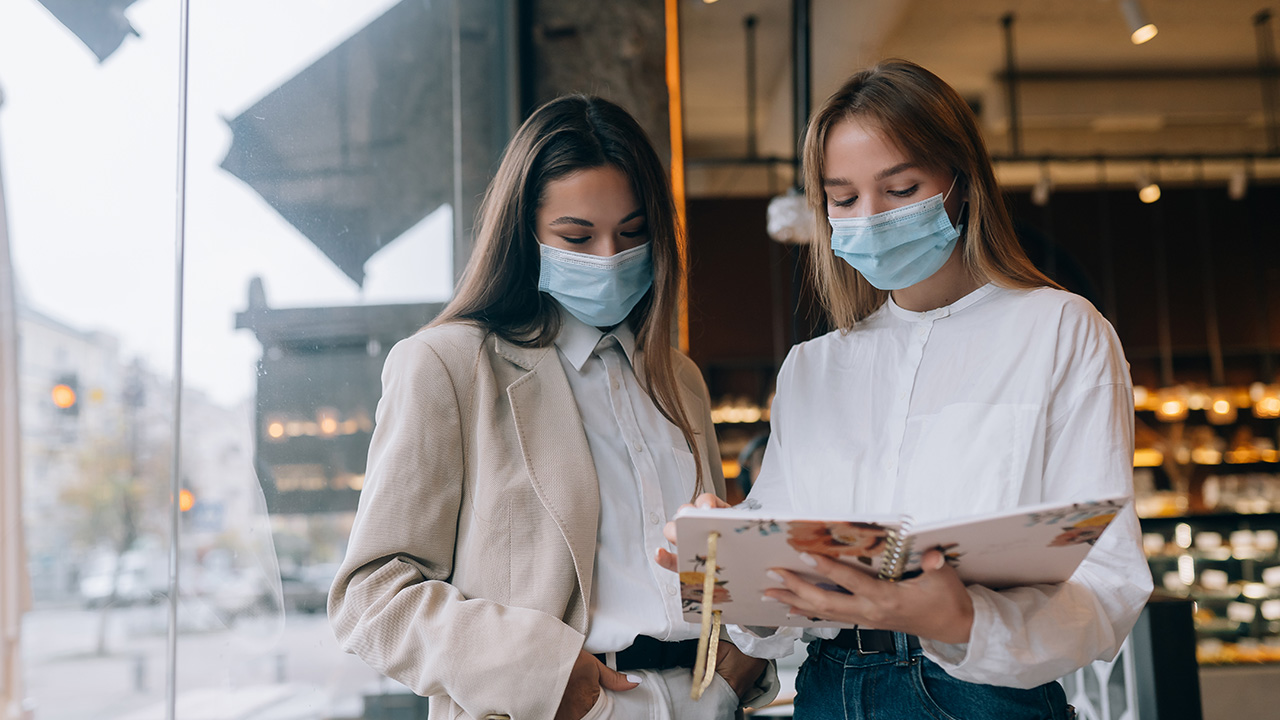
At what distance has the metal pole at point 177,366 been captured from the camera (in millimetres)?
1112

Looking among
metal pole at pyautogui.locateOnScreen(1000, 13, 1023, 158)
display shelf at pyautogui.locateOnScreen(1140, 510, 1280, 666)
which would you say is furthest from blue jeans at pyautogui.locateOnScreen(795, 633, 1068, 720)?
metal pole at pyautogui.locateOnScreen(1000, 13, 1023, 158)

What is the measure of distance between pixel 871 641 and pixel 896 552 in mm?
361

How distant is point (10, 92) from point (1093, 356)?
1231 mm

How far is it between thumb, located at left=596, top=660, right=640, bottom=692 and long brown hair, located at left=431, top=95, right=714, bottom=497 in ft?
1.06

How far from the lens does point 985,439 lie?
1216 millimetres

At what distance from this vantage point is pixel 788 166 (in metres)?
8.07

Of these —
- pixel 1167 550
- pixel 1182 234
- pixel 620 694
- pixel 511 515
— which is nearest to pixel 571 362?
pixel 511 515

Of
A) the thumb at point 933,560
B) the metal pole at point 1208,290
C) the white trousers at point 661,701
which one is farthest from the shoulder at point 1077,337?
the metal pole at point 1208,290

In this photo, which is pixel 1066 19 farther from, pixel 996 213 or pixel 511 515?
pixel 511 515

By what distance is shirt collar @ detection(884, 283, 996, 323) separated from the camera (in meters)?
1.35

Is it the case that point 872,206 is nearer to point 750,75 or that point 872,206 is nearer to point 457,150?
point 457,150

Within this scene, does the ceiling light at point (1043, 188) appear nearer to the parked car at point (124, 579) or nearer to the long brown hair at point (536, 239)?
the long brown hair at point (536, 239)

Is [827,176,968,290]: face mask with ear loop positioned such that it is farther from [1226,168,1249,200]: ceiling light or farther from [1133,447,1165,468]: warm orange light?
[1226,168,1249,200]: ceiling light

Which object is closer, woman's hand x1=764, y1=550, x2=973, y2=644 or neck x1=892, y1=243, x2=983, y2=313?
woman's hand x1=764, y1=550, x2=973, y2=644
